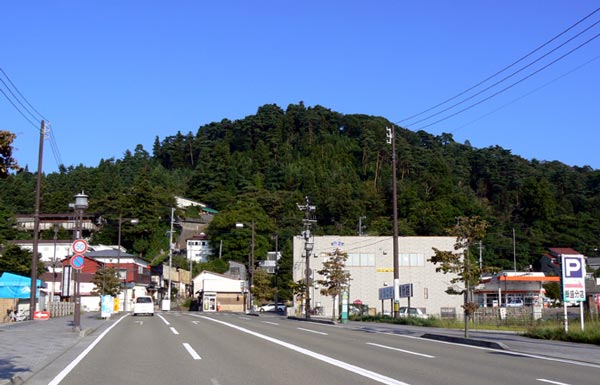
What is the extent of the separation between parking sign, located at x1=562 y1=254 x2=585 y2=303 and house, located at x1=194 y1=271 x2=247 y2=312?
200 ft

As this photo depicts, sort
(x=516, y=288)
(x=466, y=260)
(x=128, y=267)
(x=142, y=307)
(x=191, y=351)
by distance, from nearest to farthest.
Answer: (x=191, y=351) → (x=466, y=260) → (x=142, y=307) → (x=516, y=288) → (x=128, y=267)

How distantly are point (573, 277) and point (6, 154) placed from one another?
757 inches

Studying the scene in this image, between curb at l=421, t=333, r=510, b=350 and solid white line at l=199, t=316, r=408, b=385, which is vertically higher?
solid white line at l=199, t=316, r=408, b=385

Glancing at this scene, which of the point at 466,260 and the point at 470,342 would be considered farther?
the point at 466,260

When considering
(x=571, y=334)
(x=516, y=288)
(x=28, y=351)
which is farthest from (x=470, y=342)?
(x=516, y=288)

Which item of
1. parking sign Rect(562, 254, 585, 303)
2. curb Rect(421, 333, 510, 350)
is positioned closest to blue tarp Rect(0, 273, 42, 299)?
curb Rect(421, 333, 510, 350)

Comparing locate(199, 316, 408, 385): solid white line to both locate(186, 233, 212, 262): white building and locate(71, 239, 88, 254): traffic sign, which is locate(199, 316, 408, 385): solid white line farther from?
locate(186, 233, 212, 262): white building

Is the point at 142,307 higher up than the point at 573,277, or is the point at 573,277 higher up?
the point at 573,277

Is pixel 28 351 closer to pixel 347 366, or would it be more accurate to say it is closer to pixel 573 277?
pixel 347 366

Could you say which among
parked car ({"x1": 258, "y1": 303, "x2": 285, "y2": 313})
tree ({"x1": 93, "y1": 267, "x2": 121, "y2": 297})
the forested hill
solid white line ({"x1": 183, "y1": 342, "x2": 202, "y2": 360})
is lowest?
parked car ({"x1": 258, "y1": 303, "x2": 285, "y2": 313})

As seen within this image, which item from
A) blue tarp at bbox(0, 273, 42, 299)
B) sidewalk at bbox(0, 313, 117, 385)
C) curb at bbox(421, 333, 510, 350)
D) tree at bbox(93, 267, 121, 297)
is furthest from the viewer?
tree at bbox(93, 267, 121, 297)

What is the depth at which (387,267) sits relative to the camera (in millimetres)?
69938

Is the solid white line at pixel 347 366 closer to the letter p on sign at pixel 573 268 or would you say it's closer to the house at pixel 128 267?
the letter p on sign at pixel 573 268

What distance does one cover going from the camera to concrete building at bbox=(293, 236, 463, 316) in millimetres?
69000
